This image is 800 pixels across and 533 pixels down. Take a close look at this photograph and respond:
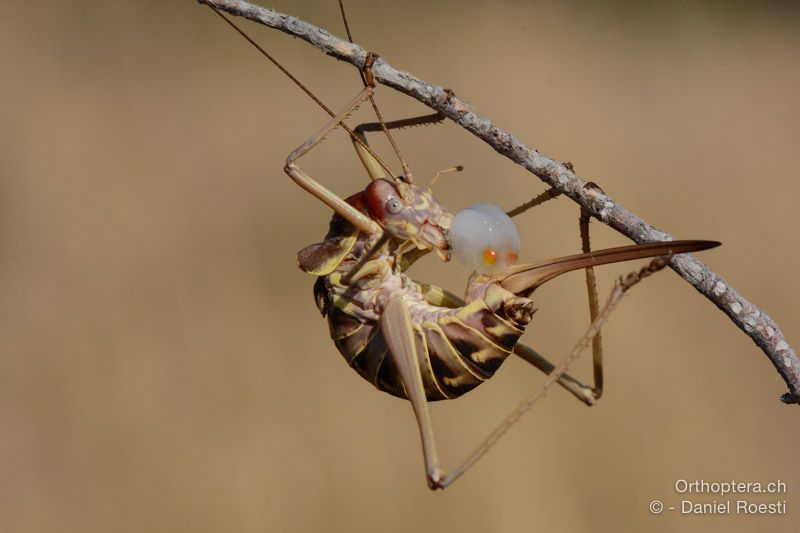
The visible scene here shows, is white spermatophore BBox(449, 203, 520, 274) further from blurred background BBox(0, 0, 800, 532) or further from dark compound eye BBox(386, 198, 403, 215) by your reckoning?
blurred background BBox(0, 0, 800, 532)

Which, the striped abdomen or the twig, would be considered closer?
the twig

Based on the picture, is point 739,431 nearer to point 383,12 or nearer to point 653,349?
point 653,349

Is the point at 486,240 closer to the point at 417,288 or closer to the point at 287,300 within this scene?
the point at 417,288

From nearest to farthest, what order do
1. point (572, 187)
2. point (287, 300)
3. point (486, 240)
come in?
1. point (572, 187)
2. point (486, 240)
3. point (287, 300)

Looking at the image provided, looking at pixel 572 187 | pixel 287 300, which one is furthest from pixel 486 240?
pixel 287 300

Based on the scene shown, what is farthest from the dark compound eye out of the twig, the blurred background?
the blurred background

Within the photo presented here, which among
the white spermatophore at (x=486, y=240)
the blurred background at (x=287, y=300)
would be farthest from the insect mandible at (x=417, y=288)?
the blurred background at (x=287, y=300)

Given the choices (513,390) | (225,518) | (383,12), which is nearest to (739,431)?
(513,390)
